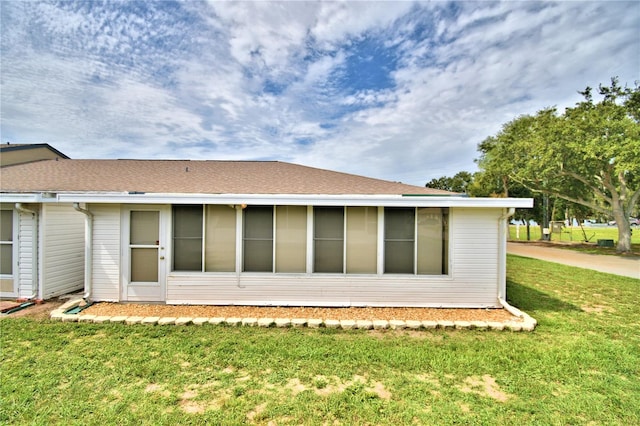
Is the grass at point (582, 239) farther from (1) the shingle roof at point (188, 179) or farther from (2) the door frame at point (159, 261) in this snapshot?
(2) the door frame at point (159, 261)

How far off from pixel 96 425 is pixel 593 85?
25764 millimetres

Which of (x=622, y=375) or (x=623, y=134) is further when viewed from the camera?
(x=623, y=134)

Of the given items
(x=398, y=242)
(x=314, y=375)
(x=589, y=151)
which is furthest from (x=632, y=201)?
(x=314, y=375)

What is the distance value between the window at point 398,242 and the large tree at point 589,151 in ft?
49.2

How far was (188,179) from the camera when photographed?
8133 millimetres

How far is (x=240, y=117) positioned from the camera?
53.5 ft

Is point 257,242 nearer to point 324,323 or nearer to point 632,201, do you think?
point 324,323

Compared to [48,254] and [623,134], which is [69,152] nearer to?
[48,254]

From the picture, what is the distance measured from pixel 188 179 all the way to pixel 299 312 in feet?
17.7

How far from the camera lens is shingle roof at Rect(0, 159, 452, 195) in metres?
7.21

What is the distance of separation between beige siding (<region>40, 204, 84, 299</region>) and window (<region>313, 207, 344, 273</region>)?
239 inches

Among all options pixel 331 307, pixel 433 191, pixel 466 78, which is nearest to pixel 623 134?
pixel 466 78

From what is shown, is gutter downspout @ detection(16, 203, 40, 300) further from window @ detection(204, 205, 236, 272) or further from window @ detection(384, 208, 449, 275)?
window @ detection(384, 208, 449, 275)

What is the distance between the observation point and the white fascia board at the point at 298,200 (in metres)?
5.30
